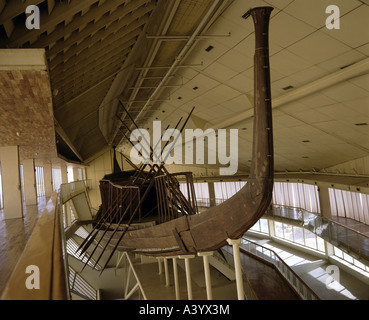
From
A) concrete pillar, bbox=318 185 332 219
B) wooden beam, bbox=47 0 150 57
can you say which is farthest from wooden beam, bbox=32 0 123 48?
concrete pillar, bbox=318 185 332 219

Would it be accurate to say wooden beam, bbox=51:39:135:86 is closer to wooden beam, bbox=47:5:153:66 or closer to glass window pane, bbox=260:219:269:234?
wooden beam, bbox=47:5:153:66

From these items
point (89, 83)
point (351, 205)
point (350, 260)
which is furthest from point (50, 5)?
point (351, 205)

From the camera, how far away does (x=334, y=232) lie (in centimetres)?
1287

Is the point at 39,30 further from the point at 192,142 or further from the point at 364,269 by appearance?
the point at 192,142

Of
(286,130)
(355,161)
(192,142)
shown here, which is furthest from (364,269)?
(192,142)

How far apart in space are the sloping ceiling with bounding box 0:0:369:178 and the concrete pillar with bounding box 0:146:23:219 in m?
2.23

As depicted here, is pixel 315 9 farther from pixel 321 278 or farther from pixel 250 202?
pixel 321 278

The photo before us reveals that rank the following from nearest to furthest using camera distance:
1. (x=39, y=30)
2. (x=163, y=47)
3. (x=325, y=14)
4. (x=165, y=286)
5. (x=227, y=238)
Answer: (x=39, y=30), (x=227, y=238), (x=325, y=14), (x=163, y=47), (x=165, y=286)

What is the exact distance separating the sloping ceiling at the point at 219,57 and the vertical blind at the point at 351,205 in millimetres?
5484

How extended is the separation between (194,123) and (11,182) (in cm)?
914

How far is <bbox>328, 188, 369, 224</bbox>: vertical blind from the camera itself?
730 inches

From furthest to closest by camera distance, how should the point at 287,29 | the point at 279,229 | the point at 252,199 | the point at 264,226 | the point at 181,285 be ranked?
the point at 264,226, the point at 279,229, the point at 181,285, the point at 287,29, the point at 252,199
